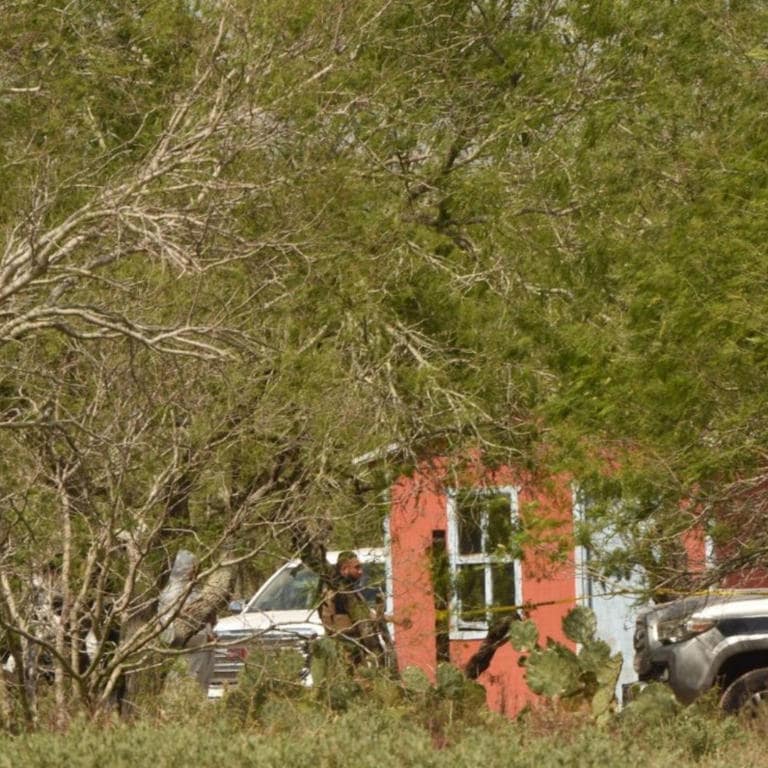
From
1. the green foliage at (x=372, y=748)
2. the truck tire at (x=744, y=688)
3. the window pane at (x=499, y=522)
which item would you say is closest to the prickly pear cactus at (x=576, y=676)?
the green foliage at (x=372, y=748)

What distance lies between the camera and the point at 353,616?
14.7m

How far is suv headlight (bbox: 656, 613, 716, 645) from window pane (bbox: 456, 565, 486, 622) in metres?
2.38

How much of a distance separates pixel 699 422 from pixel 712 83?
2.68 m

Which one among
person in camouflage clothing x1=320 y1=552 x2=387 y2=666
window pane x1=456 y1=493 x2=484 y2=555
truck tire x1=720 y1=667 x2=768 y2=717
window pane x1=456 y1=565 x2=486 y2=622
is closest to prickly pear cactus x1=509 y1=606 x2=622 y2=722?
person in camouflage clothing x1=320 y1=552 x2=387 y2=666

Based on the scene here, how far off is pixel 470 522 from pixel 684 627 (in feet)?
8.21

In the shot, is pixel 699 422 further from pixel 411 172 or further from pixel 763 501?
pixel 411 172

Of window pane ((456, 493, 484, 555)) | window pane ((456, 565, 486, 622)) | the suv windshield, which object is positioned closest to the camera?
window pane ((456, 493, 484, 555))

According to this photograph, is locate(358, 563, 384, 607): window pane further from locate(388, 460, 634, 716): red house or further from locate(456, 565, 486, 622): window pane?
locate(456, 565, 486, 622): window pane

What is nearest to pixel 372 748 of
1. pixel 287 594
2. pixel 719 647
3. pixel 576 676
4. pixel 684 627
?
pixel 576 676

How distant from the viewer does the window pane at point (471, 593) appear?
17734mm

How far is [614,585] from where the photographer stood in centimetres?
1445

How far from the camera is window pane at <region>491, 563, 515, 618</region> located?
1875 centimetres

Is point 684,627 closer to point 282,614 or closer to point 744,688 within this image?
point 744,688

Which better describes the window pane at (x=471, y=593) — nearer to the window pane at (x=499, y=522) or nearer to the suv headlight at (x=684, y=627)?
the window pane at (x=499, y=522)
